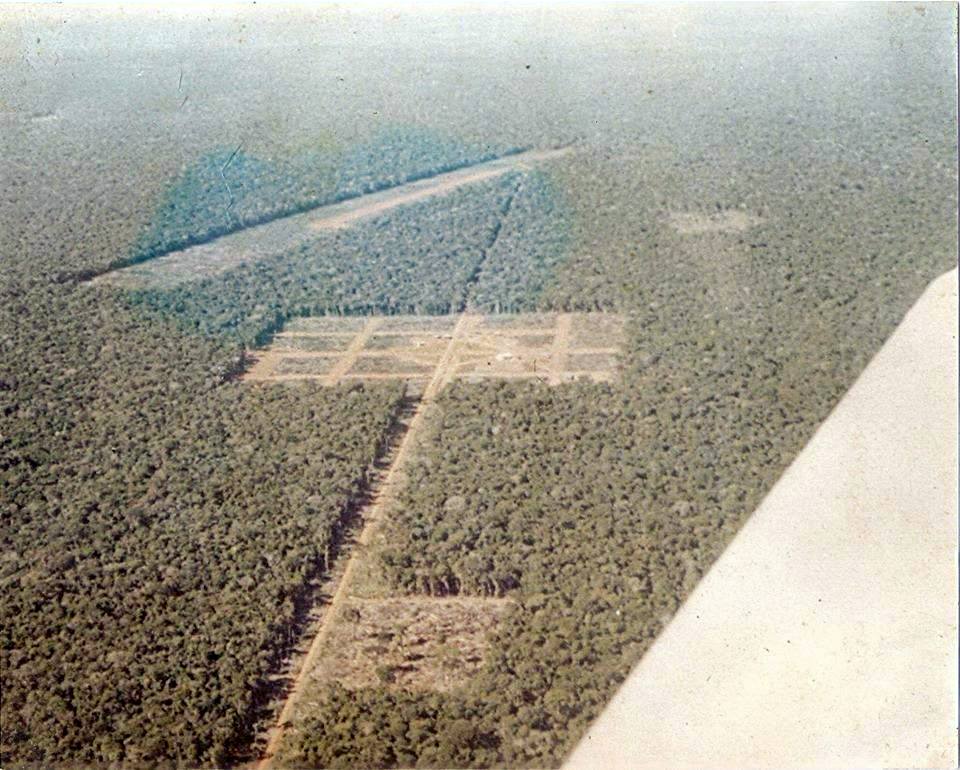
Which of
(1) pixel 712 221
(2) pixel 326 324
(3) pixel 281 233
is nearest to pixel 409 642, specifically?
(2) pixel 326 324

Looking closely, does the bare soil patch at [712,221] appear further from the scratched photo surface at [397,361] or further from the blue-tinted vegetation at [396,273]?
the blue-tinted vegetation at [396,273]

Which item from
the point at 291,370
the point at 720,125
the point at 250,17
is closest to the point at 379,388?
the point at 291,370

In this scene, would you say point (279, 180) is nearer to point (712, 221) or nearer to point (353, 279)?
point (353, 279)

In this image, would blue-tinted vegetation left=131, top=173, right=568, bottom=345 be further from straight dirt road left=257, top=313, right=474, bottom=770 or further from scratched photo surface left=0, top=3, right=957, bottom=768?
straight dirt road left=257, top=313, right=474, bottom=770

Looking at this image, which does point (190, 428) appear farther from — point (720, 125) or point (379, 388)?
point (720, 125)

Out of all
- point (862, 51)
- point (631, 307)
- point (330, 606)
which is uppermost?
point (330, 606)

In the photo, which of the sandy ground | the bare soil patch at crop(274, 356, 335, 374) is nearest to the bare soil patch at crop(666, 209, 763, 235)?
the bare soil patch at crop(274, 356, 335, 374)

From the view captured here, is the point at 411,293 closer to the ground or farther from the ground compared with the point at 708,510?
closer to the ground
